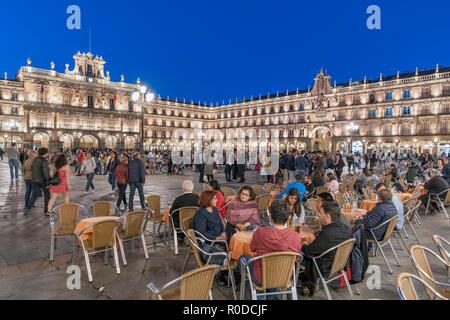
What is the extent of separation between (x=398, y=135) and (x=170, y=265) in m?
40.7

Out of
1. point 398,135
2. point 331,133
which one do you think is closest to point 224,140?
point 331,133

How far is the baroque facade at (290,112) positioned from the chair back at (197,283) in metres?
34.2

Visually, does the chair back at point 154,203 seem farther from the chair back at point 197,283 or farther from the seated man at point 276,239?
the chair back at point 197,283

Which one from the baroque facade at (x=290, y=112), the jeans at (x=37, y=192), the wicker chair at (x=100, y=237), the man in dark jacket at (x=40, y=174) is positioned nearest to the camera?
the wicker chair at (x=100, y=237)

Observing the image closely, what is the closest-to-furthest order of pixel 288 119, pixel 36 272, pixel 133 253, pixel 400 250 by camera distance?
pixel 36 272 → pixel 133 253 → pixel 400 250 → pixel 288 119


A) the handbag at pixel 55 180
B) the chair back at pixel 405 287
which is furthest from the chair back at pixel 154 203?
the chair back at pixel 405 287

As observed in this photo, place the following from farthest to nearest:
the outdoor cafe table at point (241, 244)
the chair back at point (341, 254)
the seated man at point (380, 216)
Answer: the seated man at point (380, 216)
the outdoor cafe table at point (241, 244)
the chair back at point (341, 254)

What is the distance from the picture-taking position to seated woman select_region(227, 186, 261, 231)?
14.0ft

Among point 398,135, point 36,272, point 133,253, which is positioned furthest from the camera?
point 398,135

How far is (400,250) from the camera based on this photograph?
195 inches

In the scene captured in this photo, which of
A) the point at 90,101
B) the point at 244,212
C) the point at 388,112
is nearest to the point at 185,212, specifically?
the point at 244,212

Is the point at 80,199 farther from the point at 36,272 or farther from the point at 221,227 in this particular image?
the point at 221,227

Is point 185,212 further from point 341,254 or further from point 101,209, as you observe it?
point 341,254

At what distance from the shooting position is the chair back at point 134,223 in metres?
4.14
